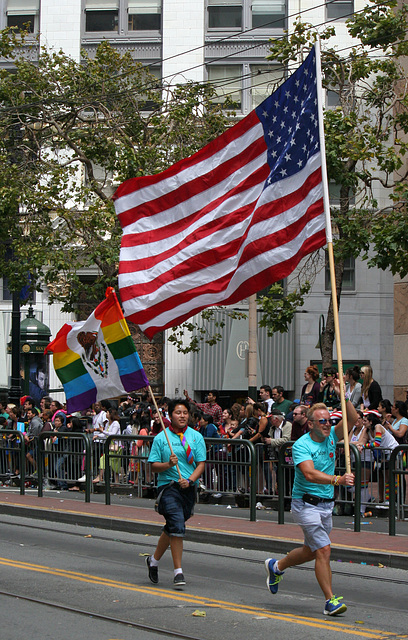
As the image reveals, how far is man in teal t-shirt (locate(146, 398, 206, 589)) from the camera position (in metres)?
9.44

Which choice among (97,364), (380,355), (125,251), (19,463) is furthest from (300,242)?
(380,355)

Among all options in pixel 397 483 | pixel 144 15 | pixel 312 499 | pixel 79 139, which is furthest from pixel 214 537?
pixel 144 15

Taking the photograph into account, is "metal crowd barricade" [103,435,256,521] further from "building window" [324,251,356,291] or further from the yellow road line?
"building window" [324,251,356,291]

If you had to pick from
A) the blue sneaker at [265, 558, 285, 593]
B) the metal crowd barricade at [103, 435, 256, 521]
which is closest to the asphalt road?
the blue sneaker at [265, 558, 285, 593]

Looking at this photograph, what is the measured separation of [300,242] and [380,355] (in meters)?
25.2

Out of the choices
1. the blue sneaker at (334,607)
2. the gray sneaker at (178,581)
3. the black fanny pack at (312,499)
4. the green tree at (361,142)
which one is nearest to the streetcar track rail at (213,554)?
the gray sneaker at (178,581)

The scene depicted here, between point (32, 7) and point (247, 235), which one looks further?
point (32, 7)

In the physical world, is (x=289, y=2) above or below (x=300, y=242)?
above

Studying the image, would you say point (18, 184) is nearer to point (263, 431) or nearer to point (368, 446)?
point (263, 431)

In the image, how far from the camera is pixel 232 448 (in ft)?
49.9

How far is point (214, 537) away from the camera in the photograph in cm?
1298

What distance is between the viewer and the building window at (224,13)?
36.7 meters

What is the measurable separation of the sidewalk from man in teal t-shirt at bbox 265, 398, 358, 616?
9.62ft

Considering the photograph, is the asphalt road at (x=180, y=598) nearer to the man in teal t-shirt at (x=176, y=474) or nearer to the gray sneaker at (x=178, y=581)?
the gray sneaker at (x=178, y=581)
